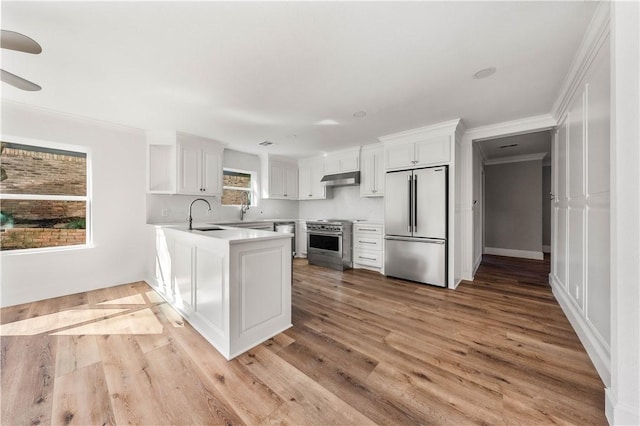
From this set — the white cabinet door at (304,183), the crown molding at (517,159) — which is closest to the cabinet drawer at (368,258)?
the white cabinet door at (304,183)

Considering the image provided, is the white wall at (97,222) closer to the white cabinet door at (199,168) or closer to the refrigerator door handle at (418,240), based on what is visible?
the white cabinet door at (199,168)

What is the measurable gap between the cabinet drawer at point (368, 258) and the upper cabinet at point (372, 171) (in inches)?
43.9

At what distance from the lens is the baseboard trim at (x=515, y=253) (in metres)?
5.51

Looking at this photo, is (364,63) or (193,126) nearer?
(364,63)

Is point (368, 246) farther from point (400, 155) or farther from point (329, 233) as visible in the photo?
point (400, 155)

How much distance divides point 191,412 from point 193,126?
137 inches

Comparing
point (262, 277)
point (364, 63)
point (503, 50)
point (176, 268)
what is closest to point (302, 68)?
point (364, 63)

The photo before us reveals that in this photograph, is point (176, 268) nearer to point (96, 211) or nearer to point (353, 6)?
point (96, 211)

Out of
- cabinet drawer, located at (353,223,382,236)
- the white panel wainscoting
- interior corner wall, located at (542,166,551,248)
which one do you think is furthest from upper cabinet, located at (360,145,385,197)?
interior corner wall, located at (542,166,551,248)

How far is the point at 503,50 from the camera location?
1.91 meters

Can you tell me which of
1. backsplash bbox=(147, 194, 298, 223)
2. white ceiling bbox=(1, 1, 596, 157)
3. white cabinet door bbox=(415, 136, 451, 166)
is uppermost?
white ceiling bbox=(1, 1, 596, 157)

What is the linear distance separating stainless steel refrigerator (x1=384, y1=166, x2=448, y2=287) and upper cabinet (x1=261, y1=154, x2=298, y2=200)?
8.32 ft

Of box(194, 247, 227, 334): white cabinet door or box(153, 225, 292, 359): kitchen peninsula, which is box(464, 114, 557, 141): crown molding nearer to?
box(153, 225, 292, 359): kitchen peninsula

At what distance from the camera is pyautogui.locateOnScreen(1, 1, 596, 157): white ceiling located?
155 centimetres
